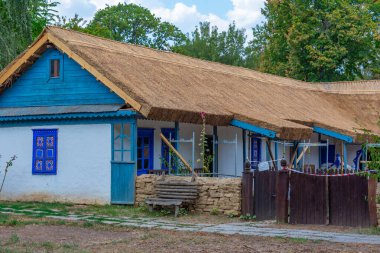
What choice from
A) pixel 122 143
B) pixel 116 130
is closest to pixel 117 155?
pixel 122 143

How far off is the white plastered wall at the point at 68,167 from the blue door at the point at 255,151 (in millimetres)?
7328

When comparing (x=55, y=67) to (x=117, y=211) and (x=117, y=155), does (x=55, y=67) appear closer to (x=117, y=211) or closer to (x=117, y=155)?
(x=117, y=155)

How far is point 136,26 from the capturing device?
62.1 m

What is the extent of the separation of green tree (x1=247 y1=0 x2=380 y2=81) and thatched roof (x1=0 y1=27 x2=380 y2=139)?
12.0 m

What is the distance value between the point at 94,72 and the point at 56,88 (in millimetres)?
2052

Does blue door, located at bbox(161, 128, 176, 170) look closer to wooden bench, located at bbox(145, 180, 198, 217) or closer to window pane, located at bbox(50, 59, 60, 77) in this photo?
wooden bench, located at bbox(145, 180, 198, 217)

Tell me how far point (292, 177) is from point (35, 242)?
20.0 ft

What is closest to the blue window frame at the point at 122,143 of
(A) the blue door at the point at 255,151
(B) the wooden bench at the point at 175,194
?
(B) the wooden bench at the point at 175,194

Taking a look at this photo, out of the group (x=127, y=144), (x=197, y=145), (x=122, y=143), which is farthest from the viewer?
(x=197, y=145)

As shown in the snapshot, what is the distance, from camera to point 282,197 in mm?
15836

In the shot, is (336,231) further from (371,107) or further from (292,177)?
(371,107)

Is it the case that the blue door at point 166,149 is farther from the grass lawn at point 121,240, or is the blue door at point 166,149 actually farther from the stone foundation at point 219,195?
the grass lawn at point 121,240

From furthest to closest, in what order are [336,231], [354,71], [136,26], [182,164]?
[136,26] → [354,71] → [182,164] → [336,231]

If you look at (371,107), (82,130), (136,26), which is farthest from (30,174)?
(136,26)
